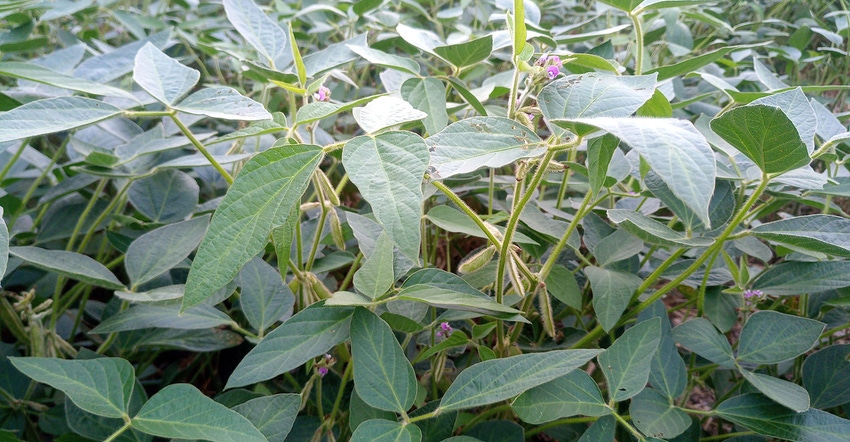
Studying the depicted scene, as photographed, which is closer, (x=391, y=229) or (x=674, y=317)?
(x=391, y=229)

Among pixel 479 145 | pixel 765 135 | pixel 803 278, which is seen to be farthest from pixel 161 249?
pixel 803 278

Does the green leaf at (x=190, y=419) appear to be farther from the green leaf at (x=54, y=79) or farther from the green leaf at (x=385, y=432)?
the green leaf at (x=54, y=79)

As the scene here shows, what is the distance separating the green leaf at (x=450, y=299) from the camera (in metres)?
0.49

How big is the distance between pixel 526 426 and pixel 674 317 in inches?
27.7

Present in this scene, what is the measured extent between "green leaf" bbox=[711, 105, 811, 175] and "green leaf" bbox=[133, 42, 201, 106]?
510 millimetres

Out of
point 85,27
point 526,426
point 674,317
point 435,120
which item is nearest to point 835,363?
point 526,426

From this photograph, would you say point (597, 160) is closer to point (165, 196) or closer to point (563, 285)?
point (563, 285)

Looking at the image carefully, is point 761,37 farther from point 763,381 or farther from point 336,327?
point 336,327

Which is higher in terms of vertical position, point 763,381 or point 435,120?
point 435,120

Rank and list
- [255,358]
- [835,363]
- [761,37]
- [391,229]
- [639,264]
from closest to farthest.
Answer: [391,229] < [255,358] < [835,363] < [639,264] < [761,37]

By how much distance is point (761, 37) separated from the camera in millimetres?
1513

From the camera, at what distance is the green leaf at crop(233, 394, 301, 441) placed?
0.54 metres

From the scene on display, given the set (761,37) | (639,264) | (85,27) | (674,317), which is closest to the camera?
(639,264)

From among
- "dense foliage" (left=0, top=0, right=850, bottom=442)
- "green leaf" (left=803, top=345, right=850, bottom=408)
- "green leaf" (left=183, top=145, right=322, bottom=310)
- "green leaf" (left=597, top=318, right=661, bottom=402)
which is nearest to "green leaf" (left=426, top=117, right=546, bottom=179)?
"dense foliage" (left=0, top=0, right=850, bottom=442)
